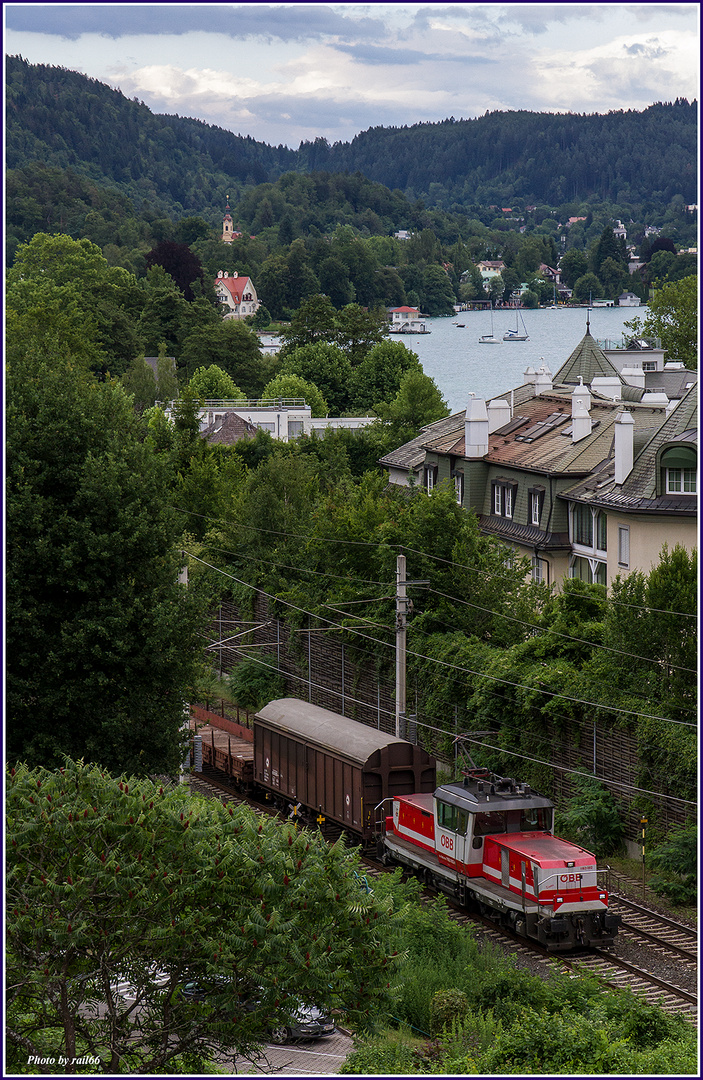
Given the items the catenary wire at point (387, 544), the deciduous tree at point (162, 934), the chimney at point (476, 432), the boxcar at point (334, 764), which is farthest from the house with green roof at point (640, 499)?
the deciduous tree at point (162, 934)

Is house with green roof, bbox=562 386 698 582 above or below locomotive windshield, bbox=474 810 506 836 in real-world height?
above

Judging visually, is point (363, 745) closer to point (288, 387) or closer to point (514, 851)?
point (514, 851)

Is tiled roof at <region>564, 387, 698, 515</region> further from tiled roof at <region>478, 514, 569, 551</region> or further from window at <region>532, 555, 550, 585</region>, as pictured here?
window at <region>532, 555, 550, 585</region>

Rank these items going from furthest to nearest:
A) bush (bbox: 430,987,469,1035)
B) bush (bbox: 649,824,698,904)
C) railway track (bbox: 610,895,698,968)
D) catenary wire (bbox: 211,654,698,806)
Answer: catenary wire (bbox: 211,654,698,806), bush (bbox: 649,824,698,904), railway track (bbox: 610,895,698,968), bush (bbox: 430,987,469,1035)

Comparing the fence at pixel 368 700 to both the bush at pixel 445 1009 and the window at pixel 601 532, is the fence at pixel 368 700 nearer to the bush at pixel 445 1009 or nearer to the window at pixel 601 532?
the window at pixel 601 532

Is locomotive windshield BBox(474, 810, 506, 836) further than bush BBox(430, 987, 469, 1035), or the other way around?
locomotive windshield BBox(474, 810, 506, 836)

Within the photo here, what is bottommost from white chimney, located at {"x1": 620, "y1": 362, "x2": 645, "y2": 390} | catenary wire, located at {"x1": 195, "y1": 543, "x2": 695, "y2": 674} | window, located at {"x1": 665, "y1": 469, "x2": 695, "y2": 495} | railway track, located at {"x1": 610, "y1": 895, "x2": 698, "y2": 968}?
railway track, located at {"x1": 610, "y1": 895, "x2": 698, "y2": 968}

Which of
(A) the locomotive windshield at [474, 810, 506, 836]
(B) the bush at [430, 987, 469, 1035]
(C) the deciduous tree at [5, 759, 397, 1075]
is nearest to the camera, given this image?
(C) the deciduous tree at [5, 759, 397, 1075]

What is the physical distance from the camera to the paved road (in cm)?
1901

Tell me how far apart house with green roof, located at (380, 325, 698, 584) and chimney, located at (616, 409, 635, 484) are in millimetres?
82

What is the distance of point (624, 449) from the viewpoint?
45.6m

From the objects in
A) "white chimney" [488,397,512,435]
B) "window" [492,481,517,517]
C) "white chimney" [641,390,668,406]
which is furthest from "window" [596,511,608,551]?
"white chimney" [488,397,512,435]

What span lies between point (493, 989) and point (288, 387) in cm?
9102

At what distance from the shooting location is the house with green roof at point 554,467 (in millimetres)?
44938
